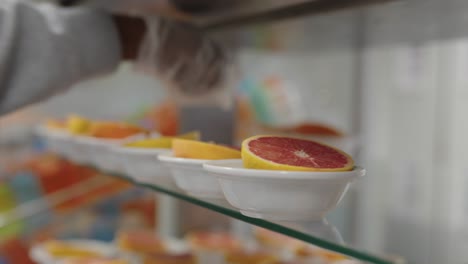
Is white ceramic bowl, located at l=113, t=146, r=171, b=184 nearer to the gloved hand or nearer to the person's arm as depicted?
the person's arm

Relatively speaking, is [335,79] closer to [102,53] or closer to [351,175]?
[102,53]

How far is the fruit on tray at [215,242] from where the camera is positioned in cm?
122

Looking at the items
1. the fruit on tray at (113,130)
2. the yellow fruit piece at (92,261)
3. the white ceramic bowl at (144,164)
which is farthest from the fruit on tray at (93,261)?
the white ceramic bowl at (144,164)

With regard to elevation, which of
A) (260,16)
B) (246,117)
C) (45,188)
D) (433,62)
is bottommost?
(45,188)

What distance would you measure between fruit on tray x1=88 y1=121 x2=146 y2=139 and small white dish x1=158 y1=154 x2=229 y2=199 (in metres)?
0.31

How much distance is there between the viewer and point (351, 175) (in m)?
0.48

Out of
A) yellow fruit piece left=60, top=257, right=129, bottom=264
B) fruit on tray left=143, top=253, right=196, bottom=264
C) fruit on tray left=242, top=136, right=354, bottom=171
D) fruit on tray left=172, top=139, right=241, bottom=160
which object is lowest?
yellow fruit piece left=60, top=257, right=129, bottom=264

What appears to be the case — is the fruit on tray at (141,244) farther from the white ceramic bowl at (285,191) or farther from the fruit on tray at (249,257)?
the white ceramic bowl at (285,191)

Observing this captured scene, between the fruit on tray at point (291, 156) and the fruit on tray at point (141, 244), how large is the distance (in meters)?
0.72

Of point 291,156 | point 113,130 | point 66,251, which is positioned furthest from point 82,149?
point 291,156

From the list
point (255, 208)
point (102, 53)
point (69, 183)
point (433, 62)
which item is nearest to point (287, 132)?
point (102, 53)

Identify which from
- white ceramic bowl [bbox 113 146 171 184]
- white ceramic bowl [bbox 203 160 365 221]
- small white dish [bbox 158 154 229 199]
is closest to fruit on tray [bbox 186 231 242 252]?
white ceramic bowl [bbox 113 146 171 184]

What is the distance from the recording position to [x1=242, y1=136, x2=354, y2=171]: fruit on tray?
0.49 metres

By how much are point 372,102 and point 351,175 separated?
1402mm
